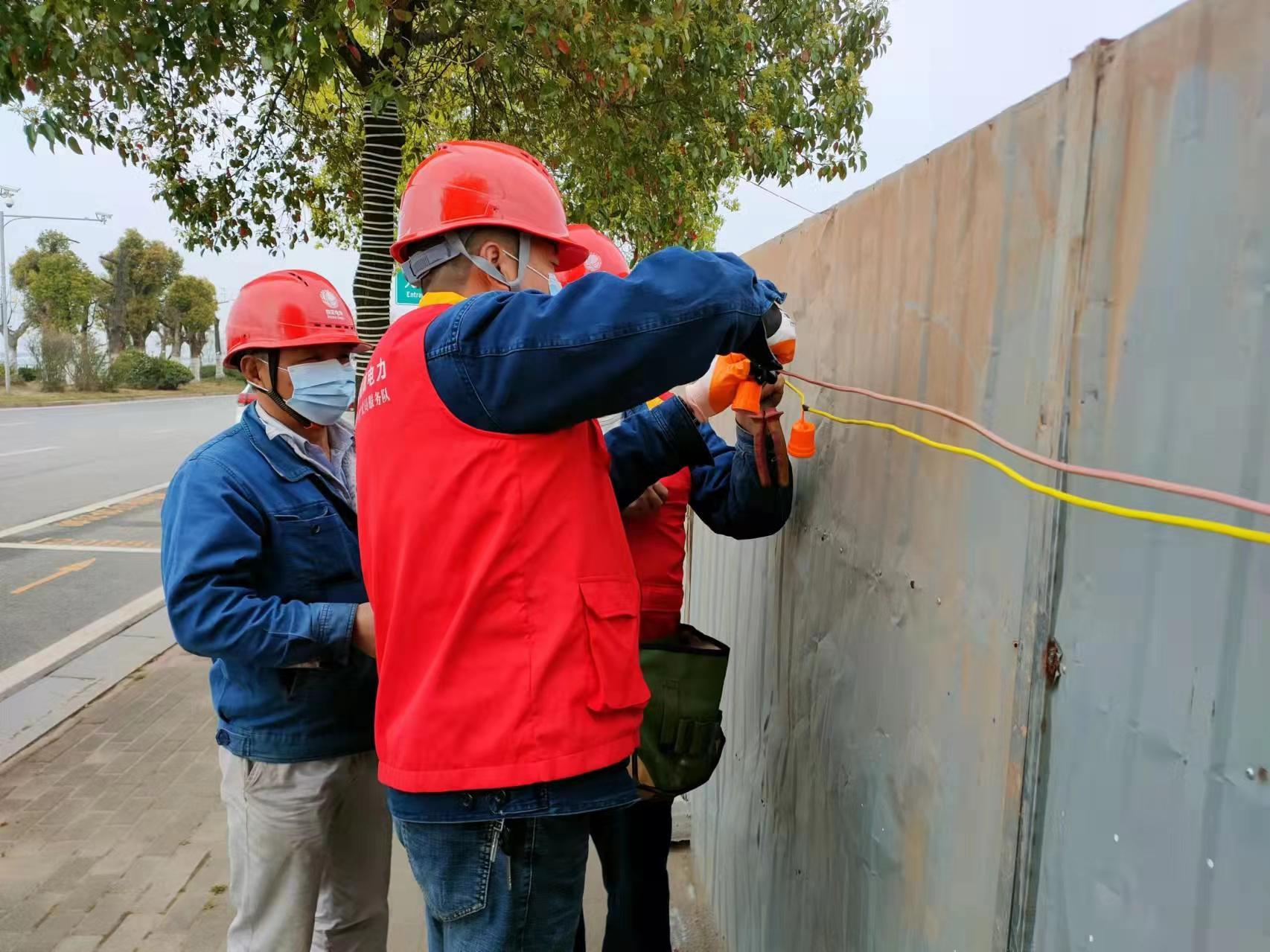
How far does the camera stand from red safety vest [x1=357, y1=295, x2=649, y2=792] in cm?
158

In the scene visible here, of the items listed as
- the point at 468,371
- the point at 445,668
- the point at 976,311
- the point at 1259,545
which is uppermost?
the point at 976,311

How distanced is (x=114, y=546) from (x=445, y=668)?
988 centimetres

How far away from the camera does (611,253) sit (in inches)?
109

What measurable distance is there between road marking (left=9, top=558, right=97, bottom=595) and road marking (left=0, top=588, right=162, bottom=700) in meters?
1.07

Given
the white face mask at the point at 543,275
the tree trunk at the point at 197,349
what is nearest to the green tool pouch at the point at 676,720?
the white face mask at the point at 543,275

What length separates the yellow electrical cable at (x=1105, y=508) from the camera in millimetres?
904

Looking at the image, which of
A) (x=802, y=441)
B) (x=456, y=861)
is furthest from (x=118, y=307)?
(x=456, y=861)

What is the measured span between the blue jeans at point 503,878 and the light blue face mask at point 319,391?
1.22 metres

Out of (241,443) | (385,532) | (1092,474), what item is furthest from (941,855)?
(241,443)

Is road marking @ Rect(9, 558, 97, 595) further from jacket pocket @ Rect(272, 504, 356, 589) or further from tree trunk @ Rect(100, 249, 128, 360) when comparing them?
tree trunk @ Rect(100, 249, 128, 360)

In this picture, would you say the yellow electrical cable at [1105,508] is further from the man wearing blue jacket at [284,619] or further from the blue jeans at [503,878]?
the man wearing blue jacket at [284,619]

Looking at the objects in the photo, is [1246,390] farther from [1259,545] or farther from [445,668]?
[445,668]

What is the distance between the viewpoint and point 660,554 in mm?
2479

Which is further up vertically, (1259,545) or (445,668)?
(1259,545)
